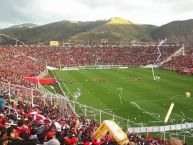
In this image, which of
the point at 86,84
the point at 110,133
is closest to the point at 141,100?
the point at 86,84

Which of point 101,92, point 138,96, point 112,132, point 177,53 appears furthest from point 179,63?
point 112,132

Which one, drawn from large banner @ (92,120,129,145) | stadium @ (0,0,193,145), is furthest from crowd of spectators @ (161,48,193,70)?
large banner @ (92,120,129,145)

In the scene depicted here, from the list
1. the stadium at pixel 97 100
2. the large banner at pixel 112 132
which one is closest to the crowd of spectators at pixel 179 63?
the stadium at pixel 97 100

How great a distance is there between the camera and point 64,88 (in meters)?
64.9

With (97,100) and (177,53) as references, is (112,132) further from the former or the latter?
(177,53)

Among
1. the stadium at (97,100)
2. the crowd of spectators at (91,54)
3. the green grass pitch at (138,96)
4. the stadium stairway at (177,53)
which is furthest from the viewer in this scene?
the crowd of spectators at (91,54)

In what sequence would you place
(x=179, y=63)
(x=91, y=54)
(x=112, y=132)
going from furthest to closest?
(x=91, y=54) → (x=179, y=63) → (x=112, y=132)

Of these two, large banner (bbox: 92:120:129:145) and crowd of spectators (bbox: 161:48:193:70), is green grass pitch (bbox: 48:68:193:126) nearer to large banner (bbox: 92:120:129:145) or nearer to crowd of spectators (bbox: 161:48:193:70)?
→ crowd of spectators (bbox: 161:48:193:70)

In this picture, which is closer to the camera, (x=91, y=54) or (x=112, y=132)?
(x=112, y=132)

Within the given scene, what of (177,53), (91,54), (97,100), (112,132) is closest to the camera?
(112,132)

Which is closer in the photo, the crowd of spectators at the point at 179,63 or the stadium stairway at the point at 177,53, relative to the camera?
the crowd of spectators at the point at 179,63

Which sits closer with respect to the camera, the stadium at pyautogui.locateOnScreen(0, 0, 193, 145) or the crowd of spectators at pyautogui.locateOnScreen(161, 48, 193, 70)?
the stadium at pyautogui.locateOnScreen(0, 0, 193, 145)

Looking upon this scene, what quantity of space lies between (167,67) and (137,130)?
6341cm

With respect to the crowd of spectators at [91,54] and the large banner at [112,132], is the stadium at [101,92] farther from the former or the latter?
the large banner at [112,132]
